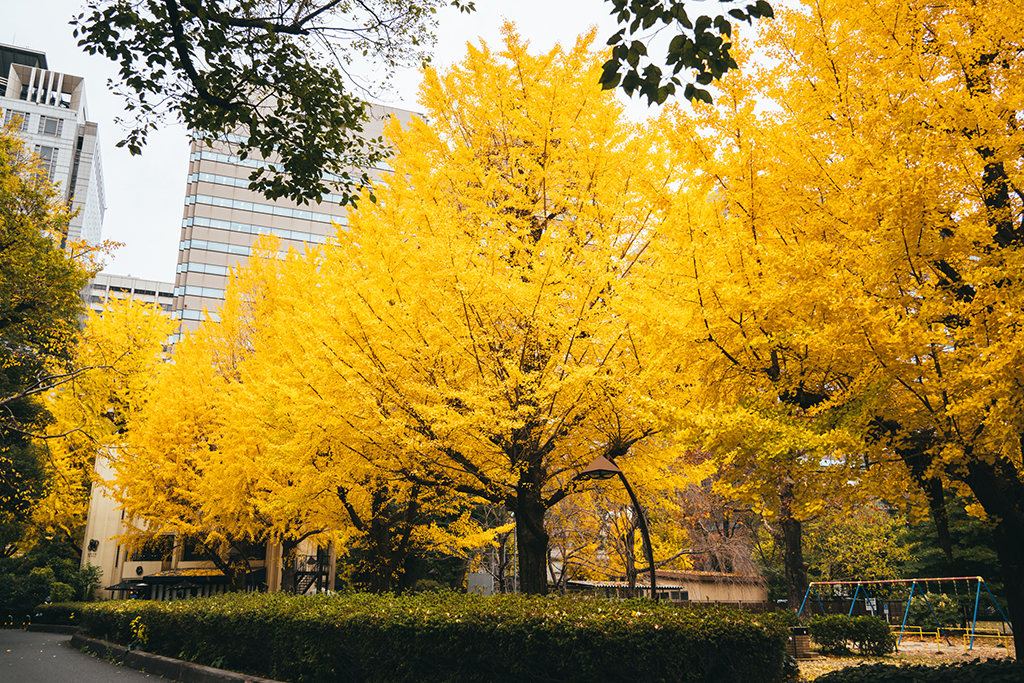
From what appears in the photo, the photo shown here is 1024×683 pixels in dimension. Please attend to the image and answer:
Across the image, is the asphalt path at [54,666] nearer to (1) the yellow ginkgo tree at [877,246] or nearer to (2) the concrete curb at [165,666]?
(2) the concrete curb at [165,666]

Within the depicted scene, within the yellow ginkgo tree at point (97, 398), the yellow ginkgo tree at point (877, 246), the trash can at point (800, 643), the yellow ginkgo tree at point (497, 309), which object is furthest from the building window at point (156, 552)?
the yellow ginkgo tree at point (877, 246)

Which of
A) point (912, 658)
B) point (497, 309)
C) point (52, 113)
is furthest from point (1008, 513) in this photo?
point (52, 113)

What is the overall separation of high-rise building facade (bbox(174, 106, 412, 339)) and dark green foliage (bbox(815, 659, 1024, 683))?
5280cm

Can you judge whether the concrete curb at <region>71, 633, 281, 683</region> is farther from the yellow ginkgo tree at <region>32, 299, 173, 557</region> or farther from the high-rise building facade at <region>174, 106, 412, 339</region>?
the high-rise building facade at <region>174, 106, 412, 339</region>

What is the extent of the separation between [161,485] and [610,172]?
14882 millimetres

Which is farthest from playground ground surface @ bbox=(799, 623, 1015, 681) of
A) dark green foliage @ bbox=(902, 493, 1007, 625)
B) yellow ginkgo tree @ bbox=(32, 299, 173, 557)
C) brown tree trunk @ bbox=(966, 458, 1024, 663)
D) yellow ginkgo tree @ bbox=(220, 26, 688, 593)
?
yellow ginkgo tree @ bbox=(32, 299, 173, 557)

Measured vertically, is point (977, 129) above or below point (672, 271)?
above

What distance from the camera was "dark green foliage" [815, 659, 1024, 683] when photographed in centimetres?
475

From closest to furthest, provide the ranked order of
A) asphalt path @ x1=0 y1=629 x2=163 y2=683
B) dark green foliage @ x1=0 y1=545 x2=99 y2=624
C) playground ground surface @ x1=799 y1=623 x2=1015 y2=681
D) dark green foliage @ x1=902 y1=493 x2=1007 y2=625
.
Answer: asphalt path @ x1=0 y1=629 x2=163 y2=683, playground ground surface @ x1=799 y1=623 x2=1015 y2=681, dark green foliage @ x1=902 y1=493 x2=1007 y2=625, dark green foliage @ x1=0 y1=545 x2=99 y2=624

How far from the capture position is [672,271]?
740 cm

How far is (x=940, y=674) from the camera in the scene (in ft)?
16.7

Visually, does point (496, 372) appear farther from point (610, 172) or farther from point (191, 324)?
point (191, 324)

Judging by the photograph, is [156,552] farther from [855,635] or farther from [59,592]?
[855,635]

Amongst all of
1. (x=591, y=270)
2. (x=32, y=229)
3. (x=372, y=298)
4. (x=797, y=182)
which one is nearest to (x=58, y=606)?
(x=32, y=229)
